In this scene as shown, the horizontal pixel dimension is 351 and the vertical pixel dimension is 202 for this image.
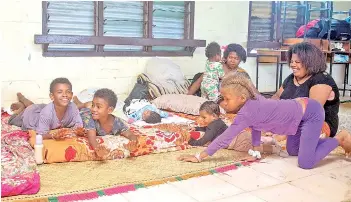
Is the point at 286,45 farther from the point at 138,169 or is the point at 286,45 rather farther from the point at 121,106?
the point at 138,169

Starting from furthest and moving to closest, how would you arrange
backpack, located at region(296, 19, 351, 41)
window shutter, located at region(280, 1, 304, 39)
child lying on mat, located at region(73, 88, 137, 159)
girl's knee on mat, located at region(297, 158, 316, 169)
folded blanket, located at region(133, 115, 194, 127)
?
window shutter, located at region(280, 1, 304, 39) < backpack, located at region(296, 19, 351, 41) < folded blanket, located at region(133, 115, 194, 127) < child lying on mat, located at region(73, 88, 137, 159) < girl's knee on mat, located at region(297, 158, 316, 169)

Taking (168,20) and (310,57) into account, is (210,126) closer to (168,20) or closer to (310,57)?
(310,57)

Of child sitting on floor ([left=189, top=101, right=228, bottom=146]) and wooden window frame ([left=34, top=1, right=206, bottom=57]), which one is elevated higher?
wooden window frame ([left=34, top=1, right=206, bottom=57])

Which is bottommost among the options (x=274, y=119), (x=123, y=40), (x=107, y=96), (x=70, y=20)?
(x=274, y=119)

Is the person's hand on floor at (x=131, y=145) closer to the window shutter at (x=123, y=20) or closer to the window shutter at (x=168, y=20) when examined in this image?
the window shutter at (x=123, y=20)

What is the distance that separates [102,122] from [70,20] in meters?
2.01

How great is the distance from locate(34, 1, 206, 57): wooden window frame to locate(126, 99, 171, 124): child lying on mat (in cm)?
91

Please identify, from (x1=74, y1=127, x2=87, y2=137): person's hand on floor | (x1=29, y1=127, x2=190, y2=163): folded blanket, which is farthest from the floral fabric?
(x1=74, y1=127, x2=87, y2=137): person's hand on floor

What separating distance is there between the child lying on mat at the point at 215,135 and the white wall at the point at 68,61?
70.5 inches

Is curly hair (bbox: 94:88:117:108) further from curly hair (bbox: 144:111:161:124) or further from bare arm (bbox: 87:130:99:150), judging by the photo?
curly hair (bbox: 144:111:161:124)

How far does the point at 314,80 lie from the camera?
10.3 ft

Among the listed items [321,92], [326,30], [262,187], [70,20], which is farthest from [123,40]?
[326,30]

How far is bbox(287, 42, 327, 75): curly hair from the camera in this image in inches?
122

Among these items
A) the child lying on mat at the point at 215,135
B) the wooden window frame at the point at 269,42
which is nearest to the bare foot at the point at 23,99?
the child lying on mat at the point at 215,135
